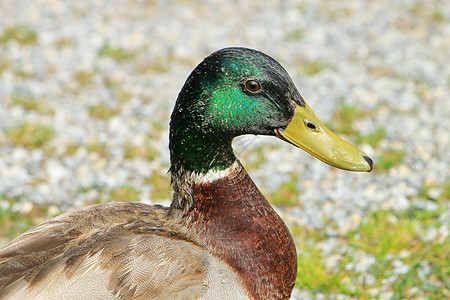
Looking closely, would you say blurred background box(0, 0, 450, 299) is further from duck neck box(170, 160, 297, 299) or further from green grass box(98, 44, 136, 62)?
duck neck box(170, 160, 297, 299)

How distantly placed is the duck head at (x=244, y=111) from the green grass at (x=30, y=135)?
2.47 m

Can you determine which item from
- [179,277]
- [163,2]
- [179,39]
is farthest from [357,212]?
[163,2]

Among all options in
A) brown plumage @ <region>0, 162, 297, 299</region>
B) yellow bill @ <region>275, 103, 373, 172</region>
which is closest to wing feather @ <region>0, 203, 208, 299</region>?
brown plumage @ <region>0, 162, 297, 299</region>

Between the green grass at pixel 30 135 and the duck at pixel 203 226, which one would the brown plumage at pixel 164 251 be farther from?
the green grass at pixel 30 135

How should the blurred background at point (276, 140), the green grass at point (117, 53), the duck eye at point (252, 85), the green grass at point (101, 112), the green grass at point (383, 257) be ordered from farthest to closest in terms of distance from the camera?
1. the green grass at point (117, 53)
2. the green grass at point (101, 112)
3. the blurred background at point (276, 140)
4. the green grass at point (383, 257)
5. the duck eye at point (252, 85)

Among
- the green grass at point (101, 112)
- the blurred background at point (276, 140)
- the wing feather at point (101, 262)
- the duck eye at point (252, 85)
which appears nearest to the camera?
the wing feather at point (101, 262)

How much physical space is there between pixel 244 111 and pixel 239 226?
0.50 m

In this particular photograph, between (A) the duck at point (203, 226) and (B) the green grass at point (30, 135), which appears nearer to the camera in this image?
(A) the duck at point (203, 226)

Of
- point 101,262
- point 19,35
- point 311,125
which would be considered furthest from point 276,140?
point 19,35

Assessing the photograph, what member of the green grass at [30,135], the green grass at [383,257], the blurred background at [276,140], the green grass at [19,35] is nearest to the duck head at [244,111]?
the blurred background at [276,140]

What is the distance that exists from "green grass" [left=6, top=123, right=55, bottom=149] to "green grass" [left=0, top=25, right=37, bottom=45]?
1.83 m

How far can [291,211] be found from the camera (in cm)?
389

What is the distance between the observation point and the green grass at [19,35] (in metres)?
6.04

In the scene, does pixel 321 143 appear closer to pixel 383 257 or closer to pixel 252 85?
pixel 252 85
